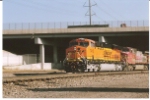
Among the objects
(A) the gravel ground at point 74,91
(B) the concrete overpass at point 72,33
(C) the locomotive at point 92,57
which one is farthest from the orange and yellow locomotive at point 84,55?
(B) the concrete overpass at point 72,33

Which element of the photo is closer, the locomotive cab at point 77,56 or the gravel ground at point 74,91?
the gravel ground at point 74,91

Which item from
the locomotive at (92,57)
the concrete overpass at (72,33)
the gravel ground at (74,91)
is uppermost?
the concrete overpass at (72,33)

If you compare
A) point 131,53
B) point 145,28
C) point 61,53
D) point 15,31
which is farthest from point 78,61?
point 61,53

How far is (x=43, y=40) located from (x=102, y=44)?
24.1 meters

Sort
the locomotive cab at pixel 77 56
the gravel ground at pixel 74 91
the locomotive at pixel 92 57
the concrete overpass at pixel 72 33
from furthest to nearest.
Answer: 1. the concrete overpass at pixel 72 33
2. the locomotive at pixel 92 57
3. the locomotive cab at pixel 77 56
4. the gravel ground at pixel 74 91

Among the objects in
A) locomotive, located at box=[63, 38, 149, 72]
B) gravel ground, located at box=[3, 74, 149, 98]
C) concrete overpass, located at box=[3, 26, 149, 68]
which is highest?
concrete overpass, located at box=[3, 26, 149, 68]

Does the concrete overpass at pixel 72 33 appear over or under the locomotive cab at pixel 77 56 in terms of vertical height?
over

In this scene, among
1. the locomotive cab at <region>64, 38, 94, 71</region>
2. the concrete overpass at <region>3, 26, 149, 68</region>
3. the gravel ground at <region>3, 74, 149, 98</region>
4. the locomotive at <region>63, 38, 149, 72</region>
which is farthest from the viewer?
the concrete overpass at <region>3, 26, 149, 68</region>

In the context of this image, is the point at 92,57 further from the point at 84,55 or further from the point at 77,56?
the point at 77,56

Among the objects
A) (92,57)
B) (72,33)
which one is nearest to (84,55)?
(92,57)

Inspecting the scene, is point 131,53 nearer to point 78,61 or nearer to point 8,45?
point 78,61

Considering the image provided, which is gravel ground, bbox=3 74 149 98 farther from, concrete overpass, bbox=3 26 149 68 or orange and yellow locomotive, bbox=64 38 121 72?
concrete overpass, bbox=3 26 149 68

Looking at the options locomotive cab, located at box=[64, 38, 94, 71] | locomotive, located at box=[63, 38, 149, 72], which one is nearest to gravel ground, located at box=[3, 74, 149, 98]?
locomotive cab, located at box=[64, 38, 94, 71]

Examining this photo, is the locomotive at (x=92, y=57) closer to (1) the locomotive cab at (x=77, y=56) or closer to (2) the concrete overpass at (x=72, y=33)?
(1) the locomotive cab at (x=77, y=56)
